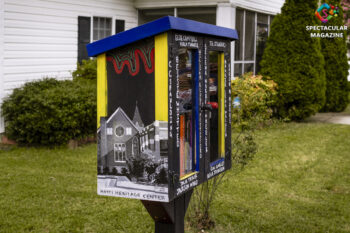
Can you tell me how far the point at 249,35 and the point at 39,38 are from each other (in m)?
5.91

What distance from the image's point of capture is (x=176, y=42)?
283cm

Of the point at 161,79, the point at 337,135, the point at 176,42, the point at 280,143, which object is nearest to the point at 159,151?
the point at 161,79

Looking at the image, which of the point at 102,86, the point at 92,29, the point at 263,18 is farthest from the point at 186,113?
the point at 263,18

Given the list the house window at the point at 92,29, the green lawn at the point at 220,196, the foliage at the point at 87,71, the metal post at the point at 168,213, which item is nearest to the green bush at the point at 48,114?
the green lawn at the point at 220,196

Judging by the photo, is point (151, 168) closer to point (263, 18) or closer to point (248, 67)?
point (248, 67)

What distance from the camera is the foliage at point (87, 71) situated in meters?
10.1

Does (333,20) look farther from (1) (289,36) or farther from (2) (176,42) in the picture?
(2) (176,42)

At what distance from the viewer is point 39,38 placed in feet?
31.1

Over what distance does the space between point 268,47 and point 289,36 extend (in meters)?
0.60

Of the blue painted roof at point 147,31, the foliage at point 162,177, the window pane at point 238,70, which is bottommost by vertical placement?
the foliage at point 162,177

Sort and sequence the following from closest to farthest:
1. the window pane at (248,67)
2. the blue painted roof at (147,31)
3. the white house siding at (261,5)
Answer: the blue painted roof at (147,31)
the white house siding at (261,5)
the window pane at (248,67)

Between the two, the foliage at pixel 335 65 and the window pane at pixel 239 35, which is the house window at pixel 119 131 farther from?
the foliage at pixel 335 65

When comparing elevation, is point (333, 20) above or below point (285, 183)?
above

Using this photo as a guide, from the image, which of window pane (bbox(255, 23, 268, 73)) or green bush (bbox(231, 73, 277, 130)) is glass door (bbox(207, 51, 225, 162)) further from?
window pane (bbox(255, 23, 268, 73))
